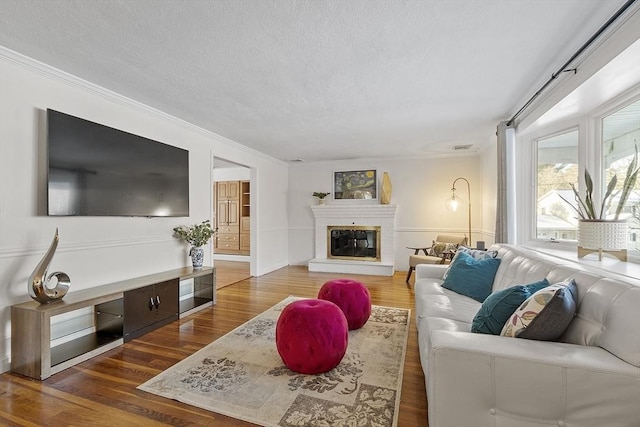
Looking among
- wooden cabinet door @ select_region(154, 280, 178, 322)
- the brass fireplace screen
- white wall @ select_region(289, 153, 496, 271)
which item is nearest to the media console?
wooden cabinet door @ select_region(154, 280, 178, 322)

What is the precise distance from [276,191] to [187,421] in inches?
197

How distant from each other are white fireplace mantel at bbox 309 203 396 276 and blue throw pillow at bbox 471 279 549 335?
13.3 feet

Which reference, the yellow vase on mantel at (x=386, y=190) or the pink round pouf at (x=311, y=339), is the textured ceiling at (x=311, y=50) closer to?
the pink round pouf at (x=311, y=339)

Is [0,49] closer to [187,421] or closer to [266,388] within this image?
[187,421]

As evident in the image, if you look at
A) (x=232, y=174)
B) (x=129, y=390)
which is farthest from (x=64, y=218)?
(x=232, y=174)

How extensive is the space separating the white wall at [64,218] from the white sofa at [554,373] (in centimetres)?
299

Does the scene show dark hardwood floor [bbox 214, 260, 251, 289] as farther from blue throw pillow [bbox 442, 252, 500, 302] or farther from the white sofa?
the white sofa

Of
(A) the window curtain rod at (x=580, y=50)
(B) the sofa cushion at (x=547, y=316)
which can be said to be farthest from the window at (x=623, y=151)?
(B) the sofa cushion at (x=547, y=316)

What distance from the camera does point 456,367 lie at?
120 cm

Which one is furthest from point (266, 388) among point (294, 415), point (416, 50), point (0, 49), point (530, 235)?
Result: point (530, 235)

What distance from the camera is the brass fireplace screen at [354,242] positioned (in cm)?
623

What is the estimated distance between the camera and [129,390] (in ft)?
6.34

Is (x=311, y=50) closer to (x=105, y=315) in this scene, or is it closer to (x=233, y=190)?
(x=105, y=315)

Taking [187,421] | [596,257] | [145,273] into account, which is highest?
[596,257]
